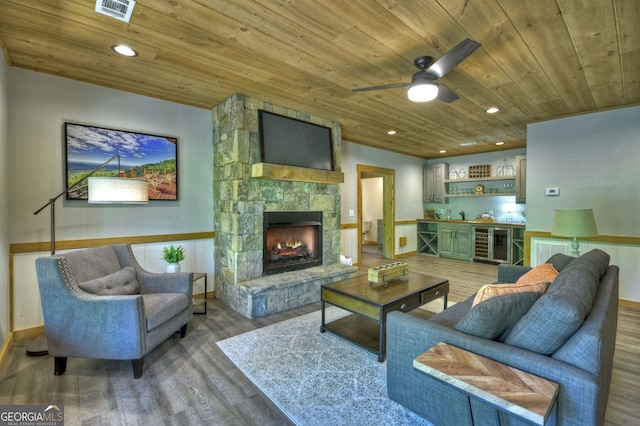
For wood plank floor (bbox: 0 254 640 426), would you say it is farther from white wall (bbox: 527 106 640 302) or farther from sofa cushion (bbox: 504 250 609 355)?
white wall (bbox: 527 106 640 302)

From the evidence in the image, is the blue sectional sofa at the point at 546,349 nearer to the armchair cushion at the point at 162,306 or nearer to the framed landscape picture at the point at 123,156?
the armchair cushion at the point at 162,306

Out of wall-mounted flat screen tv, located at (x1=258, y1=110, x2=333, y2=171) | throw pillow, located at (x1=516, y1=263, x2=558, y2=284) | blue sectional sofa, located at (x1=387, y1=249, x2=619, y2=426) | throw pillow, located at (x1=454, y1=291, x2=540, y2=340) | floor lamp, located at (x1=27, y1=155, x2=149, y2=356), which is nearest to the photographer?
blue sectional sofa, located at (x1=387, y1=249, x2=619, y2=426)

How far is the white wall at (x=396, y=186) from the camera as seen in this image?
570 cm

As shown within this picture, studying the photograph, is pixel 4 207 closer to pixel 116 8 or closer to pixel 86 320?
pixel 86 320

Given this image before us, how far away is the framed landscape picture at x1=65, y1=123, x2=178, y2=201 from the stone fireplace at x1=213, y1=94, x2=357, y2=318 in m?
0.59

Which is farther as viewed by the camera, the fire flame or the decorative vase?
the fire flame

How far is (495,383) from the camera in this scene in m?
1.08

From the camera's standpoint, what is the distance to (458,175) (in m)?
7.25

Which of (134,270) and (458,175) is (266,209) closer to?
(134,270)

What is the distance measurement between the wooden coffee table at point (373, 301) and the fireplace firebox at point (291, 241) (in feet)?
3.73

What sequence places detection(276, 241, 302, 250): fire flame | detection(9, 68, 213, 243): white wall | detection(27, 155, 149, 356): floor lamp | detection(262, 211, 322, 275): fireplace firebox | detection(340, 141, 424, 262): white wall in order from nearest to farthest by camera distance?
detection(27, 155, 149, 356): floor lamp < detection(9, 68, 213, 243): white wall < detection(262, 211, 322, 275): fireplace firebox < detection(276, 241, 302, 250): fire flame < detection(340, 141, 424, 262): white wall

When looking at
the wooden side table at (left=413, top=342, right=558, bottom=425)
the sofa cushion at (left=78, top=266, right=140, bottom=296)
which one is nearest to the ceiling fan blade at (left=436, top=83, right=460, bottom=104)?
the wooden side table at (left=413, top=342, right=558, bottom=425)

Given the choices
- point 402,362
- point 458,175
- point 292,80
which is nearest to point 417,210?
point 458,175

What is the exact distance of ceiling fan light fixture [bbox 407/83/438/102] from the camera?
2.36m
